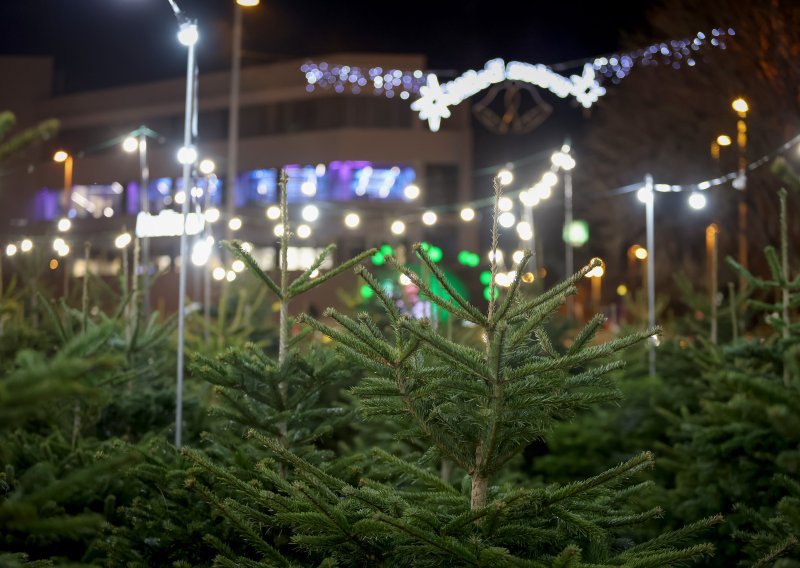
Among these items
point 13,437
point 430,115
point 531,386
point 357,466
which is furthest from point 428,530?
point 430,115

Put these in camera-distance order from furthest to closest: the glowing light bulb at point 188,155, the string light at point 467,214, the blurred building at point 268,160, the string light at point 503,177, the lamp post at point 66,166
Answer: the blurred building at point 268,160, the string light at point 467,214, the lamp post at point 66,166, the glowing light bulb at point 188,155, the string light at point 503,177

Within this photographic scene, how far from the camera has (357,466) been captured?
6.00m

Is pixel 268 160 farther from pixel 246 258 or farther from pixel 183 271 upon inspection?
pixel 246 258

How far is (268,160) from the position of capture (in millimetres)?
45906

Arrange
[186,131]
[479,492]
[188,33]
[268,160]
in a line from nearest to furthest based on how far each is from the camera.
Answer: [479,492], [188,33], [186,131], [268,160]

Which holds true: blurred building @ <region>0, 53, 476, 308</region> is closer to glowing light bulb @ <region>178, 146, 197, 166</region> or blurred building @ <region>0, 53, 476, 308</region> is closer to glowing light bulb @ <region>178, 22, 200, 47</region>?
glowing light bulb @ <region>178, 146, 197, 166</region>

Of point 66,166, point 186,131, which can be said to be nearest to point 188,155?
point 186,131

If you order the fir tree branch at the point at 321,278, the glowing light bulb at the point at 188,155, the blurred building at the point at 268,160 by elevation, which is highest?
the blurred building at the point at 268,160

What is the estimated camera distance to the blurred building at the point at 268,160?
146 ft

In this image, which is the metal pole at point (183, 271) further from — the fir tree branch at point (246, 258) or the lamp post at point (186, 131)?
the fir tree branch at point (246, 258)

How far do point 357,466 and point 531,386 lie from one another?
194 cm

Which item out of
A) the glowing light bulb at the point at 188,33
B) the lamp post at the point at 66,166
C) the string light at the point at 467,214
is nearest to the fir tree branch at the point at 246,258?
the glowing light bulb at the point at 188,33

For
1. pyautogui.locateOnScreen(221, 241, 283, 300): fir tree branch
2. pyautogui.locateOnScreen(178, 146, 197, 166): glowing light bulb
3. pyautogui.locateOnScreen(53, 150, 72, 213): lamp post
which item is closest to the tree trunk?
pyautogui.locateOnScreen(221, 241, 283, 300): fir tree branch

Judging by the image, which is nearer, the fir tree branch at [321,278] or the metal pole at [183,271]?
the fir tree branch at [321,278]
